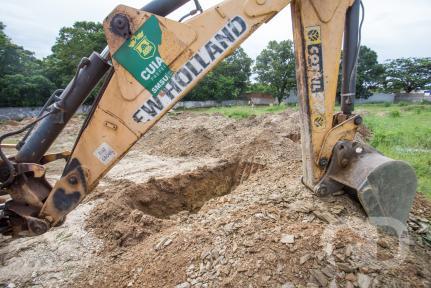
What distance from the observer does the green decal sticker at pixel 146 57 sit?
2172 mm

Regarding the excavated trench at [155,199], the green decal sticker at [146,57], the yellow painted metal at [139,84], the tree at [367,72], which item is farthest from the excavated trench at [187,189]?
the tree at [367,72]

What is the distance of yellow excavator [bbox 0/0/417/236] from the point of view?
86.7 inches

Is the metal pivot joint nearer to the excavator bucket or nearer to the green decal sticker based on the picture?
the excavator bucket

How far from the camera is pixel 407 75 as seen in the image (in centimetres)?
4378

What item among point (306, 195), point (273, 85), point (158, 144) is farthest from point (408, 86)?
point (306, 195)

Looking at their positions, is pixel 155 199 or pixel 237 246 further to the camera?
pixel 155 199

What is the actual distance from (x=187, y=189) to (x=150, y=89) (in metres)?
3.77

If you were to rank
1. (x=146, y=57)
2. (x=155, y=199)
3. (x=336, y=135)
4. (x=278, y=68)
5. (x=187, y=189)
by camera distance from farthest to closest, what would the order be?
(x=278, y=68) → (x=187, y=189) → (x=155, y=199) → (x=336, y=135) → (x=146, y=57)

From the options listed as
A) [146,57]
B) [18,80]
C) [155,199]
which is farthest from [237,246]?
[18,80]

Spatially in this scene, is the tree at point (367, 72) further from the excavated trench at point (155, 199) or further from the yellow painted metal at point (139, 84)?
the yellow painted metal at point (139, 84)

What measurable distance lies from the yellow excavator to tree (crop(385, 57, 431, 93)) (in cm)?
4813

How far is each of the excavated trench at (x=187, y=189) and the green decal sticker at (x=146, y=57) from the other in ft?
10.3

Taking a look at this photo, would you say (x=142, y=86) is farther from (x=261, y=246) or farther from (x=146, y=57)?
(x=261, y=246)

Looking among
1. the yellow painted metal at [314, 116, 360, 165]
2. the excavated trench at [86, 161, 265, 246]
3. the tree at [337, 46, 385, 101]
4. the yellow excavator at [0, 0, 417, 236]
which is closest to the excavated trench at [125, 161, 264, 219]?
the excavated trench at [86, 161, 265, 246]
